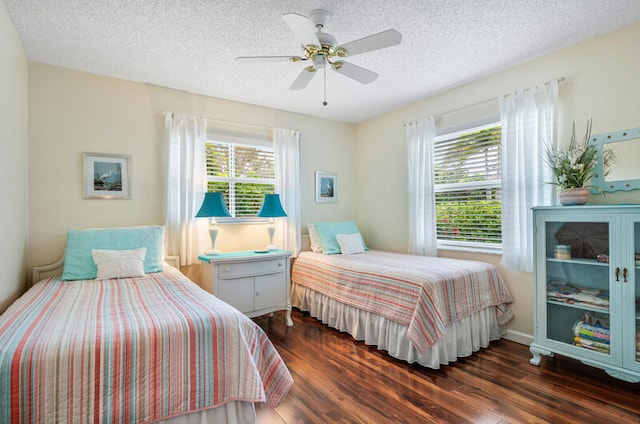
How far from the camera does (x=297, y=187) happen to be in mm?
4062

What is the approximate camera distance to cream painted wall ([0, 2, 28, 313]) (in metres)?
2.04

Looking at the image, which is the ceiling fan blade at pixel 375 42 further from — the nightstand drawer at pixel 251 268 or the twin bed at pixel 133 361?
the nightstand drawer at pixel 251 268

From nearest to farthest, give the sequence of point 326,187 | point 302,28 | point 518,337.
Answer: point 302,28 → point 518,337 → point 326,187

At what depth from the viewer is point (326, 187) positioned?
449 centimetres

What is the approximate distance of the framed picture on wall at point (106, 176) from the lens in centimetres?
296

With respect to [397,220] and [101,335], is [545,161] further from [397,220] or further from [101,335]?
[101,335]

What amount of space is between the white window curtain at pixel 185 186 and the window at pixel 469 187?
2602 millimetres

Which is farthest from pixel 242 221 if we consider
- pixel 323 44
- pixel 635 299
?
pixel 635 299

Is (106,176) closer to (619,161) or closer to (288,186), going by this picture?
(288,186)

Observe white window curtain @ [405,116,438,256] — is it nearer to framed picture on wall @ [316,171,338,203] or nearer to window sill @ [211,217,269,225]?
framed picture on wall @ [316,171,338,203]

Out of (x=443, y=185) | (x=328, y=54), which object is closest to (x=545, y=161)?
(x=443, y=185)

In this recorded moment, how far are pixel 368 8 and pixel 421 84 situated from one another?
1446 mm

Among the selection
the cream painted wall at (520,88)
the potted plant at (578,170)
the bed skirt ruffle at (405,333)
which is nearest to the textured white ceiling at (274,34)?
the cream painted wall at (520,88)

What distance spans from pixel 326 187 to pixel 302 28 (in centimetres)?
274
